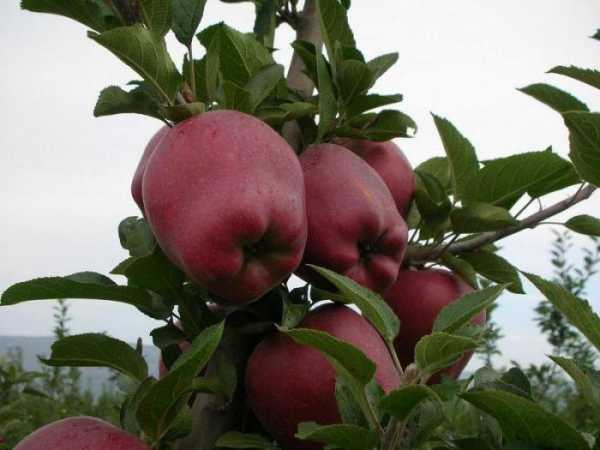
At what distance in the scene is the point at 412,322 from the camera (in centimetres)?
109

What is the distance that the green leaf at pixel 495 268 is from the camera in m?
1.12

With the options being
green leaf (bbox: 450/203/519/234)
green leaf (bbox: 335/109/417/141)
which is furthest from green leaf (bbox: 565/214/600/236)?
green leaf (bbox: 335/109/417/141)

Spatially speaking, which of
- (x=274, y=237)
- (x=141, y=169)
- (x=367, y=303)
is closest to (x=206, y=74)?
(x=141, y=169)

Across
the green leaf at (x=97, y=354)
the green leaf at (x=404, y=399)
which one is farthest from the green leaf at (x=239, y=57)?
the green leaf at (x=404, y=399)

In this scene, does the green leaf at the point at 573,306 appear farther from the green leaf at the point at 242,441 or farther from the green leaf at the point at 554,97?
the green leaf at the point at 242,441

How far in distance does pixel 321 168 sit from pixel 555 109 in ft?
0.96

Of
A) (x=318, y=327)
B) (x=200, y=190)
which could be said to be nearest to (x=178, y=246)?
(x=200, y=190)

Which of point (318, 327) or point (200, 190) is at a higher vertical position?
point (200, 190)

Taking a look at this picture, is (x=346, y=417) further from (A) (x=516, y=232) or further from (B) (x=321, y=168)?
(A) (x=516, y=232)

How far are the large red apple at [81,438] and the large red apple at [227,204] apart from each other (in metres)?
0.21

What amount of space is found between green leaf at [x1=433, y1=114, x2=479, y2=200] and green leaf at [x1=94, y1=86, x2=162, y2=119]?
0.40 meters

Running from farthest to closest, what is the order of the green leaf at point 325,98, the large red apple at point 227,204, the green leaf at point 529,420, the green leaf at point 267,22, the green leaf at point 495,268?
the green leaf at point 267,22 < the green leaf at point 495,268 < the green leaf at point 325,98 < the large red apple at point 227,204 < the green leaf at point 529,420

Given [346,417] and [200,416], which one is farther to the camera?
[200,416]

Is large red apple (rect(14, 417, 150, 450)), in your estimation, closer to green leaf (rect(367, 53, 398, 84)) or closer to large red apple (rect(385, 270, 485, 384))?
large red apple (rect(385, 270, 485, 384))
